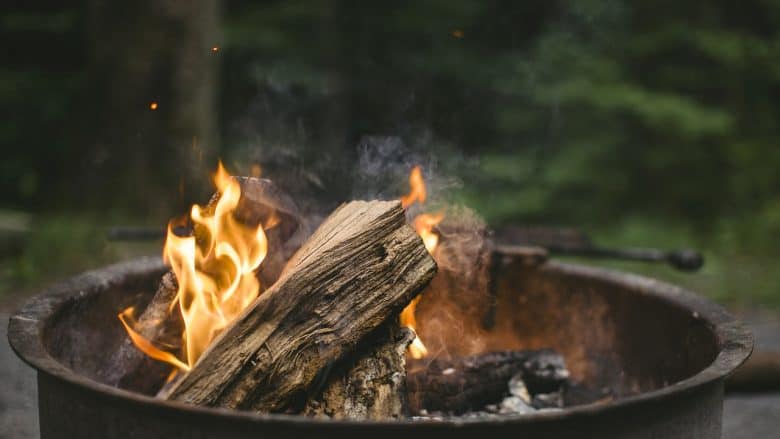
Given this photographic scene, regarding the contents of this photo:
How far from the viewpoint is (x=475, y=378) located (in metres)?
2.39

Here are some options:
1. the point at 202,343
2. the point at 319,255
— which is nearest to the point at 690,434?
the point at 319,255

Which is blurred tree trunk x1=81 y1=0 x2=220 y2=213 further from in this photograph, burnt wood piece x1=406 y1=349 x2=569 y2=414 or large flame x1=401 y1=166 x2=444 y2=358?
burnt wood piece x1=406 y1=349 x2=569 y2=414

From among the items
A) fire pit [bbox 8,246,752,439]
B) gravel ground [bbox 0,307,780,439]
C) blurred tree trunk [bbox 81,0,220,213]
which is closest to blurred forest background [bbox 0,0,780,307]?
blurred tree trunk [bbox 81,0,220,213]

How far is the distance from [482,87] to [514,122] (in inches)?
18.0

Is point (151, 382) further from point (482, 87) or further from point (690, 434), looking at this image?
point (482, 87)

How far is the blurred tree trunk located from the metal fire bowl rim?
10.6ft

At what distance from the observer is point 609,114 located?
7.46 meters

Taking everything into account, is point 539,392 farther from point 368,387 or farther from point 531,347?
point 368,387

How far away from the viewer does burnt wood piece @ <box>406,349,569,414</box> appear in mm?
2326

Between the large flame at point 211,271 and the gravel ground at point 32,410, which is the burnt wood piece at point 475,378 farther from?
the gravel ground at point 32,410

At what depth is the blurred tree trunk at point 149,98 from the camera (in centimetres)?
564

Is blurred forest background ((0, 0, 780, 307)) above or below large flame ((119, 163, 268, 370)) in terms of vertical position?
below

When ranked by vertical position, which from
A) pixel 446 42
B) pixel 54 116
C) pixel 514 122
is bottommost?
pixel 54 116

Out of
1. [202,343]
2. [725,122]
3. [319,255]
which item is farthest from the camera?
[725,122]
